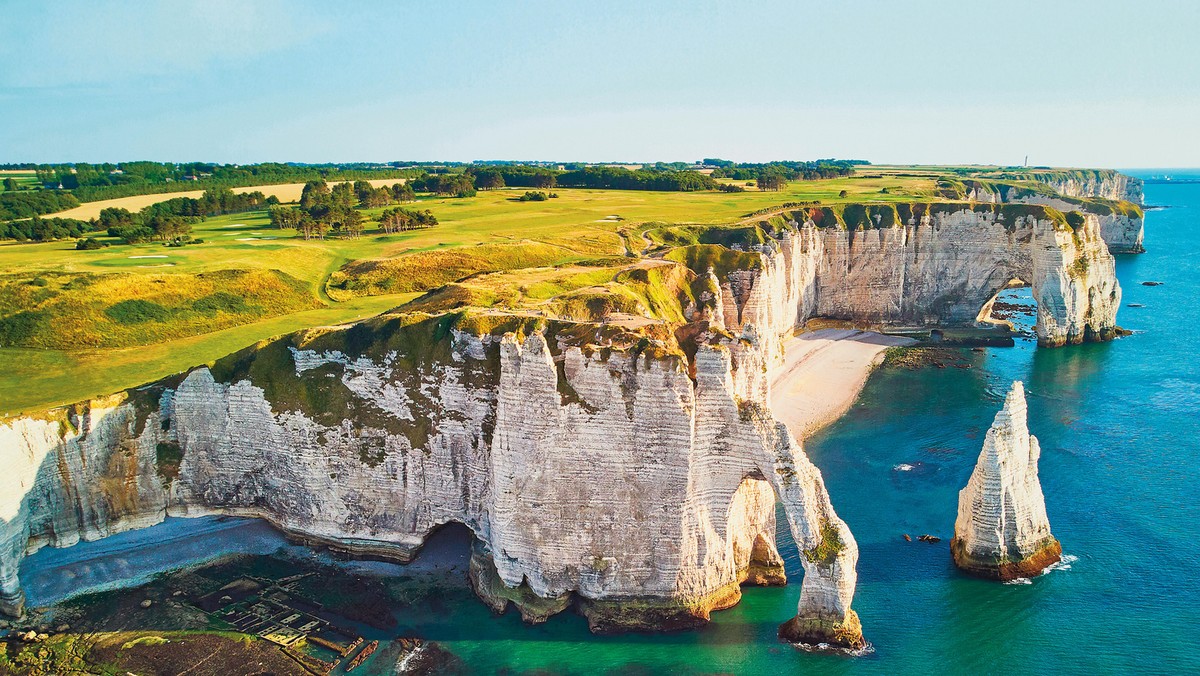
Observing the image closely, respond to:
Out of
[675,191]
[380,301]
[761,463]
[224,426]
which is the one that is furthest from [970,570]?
[675,191]

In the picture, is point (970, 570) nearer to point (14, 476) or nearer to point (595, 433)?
point (595, 433)

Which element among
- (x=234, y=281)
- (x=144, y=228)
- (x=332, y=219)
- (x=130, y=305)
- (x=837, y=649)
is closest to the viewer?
(x=837, y=649)

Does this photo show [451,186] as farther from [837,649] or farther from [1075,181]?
[1075,181]

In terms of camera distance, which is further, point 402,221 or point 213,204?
point 213,204

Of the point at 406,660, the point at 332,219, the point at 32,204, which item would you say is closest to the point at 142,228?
the point at 332,219

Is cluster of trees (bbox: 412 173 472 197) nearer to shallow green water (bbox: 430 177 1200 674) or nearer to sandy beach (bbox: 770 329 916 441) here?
sandy beach (bbox: 770 329 916 441)

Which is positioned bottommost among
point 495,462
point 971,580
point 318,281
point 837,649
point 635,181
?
point 837,649

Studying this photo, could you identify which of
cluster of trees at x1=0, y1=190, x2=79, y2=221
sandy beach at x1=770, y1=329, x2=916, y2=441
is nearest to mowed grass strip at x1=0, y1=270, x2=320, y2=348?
sandy beach at x1=770, y1=329, x2=916, y2=441

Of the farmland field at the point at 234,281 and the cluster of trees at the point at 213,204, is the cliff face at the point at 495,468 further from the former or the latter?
the cluster of trees at the point at 213,204
